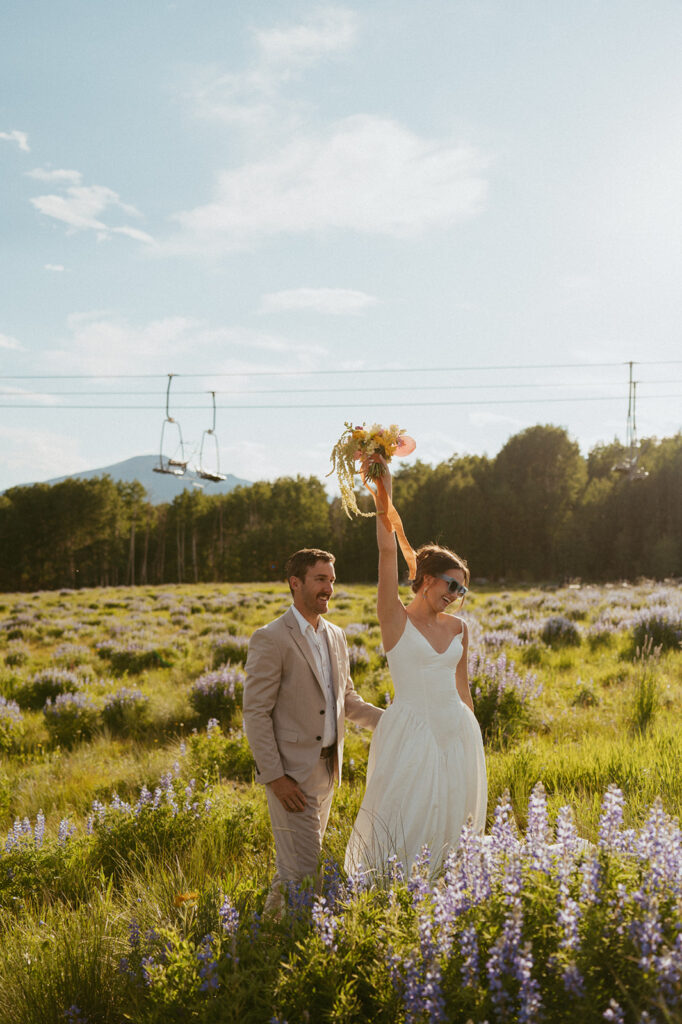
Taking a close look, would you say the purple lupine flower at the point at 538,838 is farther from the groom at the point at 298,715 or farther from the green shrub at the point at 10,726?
the green shrub at the point at 10,726

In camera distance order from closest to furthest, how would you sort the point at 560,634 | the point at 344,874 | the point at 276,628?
the point at 344,874
the point at 276,628
the point at 560,634

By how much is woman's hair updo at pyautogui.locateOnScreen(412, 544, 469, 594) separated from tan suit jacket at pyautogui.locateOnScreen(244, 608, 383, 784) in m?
0.81

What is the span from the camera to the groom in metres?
3.86

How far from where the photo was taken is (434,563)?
3.90 meters

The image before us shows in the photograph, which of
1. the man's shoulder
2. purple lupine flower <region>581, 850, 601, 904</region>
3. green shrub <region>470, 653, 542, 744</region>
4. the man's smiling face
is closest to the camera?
purple lupine flower <region>581, 850, 601, 904</region>

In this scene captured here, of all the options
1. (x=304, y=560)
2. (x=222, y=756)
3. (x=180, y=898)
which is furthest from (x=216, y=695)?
(x=304, y=560)

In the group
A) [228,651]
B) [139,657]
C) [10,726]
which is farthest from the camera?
[139,657]

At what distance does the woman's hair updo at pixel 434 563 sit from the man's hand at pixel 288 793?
133 cm

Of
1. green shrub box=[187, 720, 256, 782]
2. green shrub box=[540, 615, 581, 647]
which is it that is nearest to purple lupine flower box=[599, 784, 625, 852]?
green shrub box=[187, 720, 256, 782]

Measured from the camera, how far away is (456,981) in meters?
2.06

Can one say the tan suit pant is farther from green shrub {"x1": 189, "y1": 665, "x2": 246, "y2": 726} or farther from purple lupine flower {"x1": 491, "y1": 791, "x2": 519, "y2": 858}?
green shrub {"x1": 189, "y1": 665, "x2": 246, "y2": 726}

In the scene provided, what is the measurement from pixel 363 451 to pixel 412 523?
56755 mm

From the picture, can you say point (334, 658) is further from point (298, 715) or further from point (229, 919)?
point (229, 919)

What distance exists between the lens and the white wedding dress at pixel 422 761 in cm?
369
